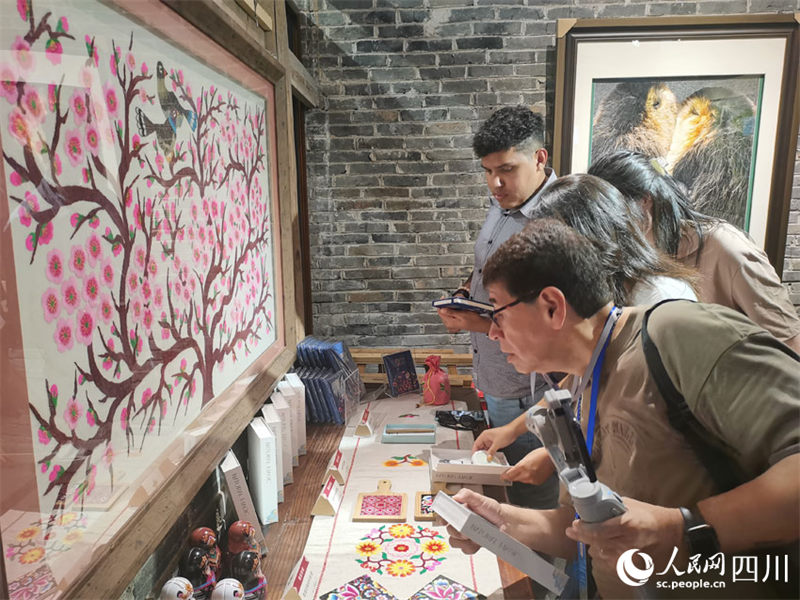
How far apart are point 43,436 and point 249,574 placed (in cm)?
64

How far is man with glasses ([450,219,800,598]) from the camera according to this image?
763 mm

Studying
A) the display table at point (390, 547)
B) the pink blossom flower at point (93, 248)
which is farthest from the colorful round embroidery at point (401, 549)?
the pink blossom flower at point (93, 248)

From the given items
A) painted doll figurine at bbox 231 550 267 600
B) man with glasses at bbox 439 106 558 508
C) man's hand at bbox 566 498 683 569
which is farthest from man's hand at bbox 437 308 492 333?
man's hand at bbox 566 498 683 569

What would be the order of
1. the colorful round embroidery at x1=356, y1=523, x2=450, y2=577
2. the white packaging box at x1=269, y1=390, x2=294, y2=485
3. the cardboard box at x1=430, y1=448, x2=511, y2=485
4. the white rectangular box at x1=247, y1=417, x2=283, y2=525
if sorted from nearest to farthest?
the colorful round embroidery at x1=356, y1=523, x2=450, y2=577 → the white rectangular box at x1=247, y1=417, x2=283, y2=525 → the cardboard box at x1=430, y1=448, x2=511, y2=485 → the white packaging box at x1=269, y1=390, x2=294, y2=485

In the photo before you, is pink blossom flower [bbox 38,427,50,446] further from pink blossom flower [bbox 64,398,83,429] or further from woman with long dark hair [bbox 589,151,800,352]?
woman with long dark hair [bbox 589,151,800,352]

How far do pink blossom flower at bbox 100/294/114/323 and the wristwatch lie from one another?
0.99 m

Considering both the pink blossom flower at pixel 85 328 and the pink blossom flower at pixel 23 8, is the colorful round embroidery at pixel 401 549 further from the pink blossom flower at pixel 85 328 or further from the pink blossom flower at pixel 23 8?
the pink blossom flower at pixel 23 8

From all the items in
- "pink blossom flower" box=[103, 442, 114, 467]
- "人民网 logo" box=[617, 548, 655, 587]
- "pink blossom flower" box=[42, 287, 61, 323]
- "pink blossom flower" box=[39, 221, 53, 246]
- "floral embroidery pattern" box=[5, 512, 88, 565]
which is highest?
"pink blossom flower" box=[39, 221, 53, 246]

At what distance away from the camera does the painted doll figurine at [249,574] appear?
1.20 m

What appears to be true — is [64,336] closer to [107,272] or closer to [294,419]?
[107,272]

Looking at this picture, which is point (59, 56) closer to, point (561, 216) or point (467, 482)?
point (561, 216)

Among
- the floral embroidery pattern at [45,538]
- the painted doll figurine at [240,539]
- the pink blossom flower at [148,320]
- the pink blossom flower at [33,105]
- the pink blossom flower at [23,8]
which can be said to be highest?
the pink blossom flower at [23,8]

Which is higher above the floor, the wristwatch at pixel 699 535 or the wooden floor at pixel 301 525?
the wristwatch at pixel 699 535

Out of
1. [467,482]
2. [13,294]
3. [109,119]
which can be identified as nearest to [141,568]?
[13,294]
